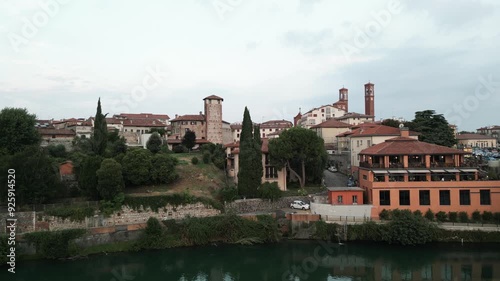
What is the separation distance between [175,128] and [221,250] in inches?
1516

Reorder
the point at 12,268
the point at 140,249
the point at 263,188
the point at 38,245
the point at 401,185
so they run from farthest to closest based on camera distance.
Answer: the point at 263,188 → the point at 401,185 → the point at 140,249 → the point at 38,245 → the point at 12,268

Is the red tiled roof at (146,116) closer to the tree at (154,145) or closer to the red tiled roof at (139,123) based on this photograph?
the red tiled roof at (139,123)

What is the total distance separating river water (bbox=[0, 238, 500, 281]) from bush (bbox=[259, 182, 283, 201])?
218 inches

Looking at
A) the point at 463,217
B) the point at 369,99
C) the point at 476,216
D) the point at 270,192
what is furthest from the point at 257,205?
the point at 369,99

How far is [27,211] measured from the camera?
25.8 meters

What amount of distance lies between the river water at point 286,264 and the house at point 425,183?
151 inches

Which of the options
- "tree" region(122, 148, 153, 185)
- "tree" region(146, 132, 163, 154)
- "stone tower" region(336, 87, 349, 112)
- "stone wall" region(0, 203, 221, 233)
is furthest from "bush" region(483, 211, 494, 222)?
"stone tower" region(336, 87, 349, 112)

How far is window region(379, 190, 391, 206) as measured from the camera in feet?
95.1

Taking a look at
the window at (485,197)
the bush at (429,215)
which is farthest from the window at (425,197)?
the window at (485,197)

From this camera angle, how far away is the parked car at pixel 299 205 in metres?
31.0

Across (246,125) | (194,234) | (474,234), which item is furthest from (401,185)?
(194,234)

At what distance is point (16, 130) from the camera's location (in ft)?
113

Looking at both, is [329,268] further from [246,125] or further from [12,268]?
[12,268]

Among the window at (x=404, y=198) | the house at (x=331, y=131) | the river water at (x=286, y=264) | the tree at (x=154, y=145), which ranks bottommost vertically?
the river water at (x=286, y=264)
